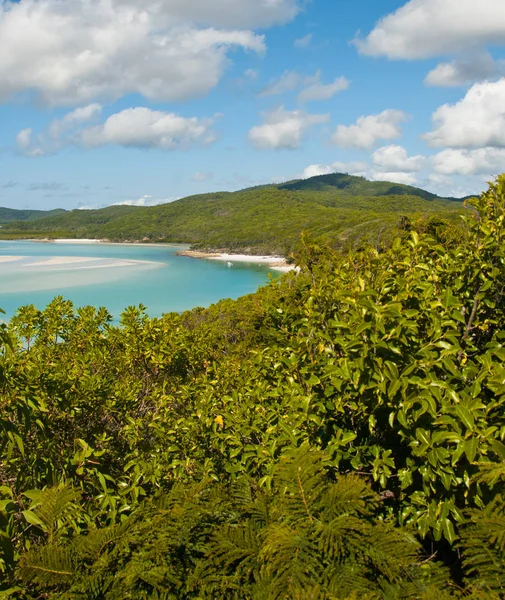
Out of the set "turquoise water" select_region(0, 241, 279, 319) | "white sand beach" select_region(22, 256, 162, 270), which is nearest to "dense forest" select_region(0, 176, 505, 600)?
"turquoise water" select_region(0, 241, 279, 319)

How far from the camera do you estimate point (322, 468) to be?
8.20ft

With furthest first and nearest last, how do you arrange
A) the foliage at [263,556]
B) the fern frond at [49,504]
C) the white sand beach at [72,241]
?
the white sand beach at [72,241] → the fern frond at [49,504] → the foliage at [263,556]

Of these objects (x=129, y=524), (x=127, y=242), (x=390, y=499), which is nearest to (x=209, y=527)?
(x=129, y=524)

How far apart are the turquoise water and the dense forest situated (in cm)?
4201

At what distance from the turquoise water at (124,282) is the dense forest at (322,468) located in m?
42.0

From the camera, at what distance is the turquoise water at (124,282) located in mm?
54250

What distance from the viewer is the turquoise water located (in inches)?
2136

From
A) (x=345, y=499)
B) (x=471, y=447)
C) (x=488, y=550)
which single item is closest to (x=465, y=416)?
(x=471, y=447)

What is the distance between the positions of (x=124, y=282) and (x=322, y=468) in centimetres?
7161

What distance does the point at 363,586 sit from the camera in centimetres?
193

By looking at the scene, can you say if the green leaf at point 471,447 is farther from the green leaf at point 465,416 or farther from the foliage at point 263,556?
the foliage at point 263,556

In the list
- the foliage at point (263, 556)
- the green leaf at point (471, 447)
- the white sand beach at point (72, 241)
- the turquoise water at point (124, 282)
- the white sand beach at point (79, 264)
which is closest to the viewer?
the foliage at point (263, 556)

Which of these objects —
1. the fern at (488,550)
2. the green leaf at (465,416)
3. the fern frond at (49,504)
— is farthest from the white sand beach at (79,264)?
the fern at (488,550)

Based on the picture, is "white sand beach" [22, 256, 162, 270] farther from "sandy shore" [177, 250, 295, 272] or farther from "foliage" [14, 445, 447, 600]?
"foliage" [14, 445, 447, 600]
